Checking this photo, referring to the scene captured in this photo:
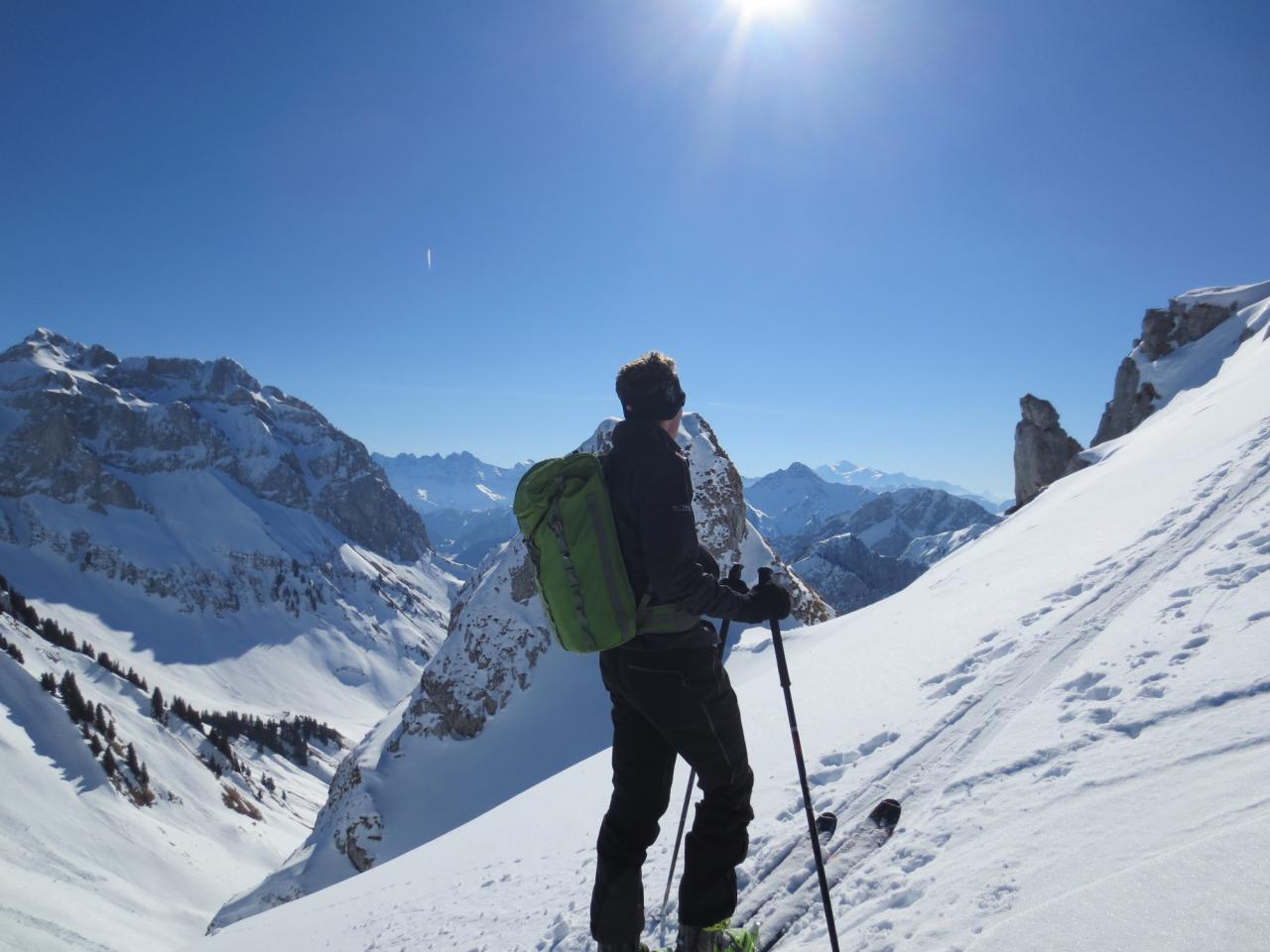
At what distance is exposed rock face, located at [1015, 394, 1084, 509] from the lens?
4238cm

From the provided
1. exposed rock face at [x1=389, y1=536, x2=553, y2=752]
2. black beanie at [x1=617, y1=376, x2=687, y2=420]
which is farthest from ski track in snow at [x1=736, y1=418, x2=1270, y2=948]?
exposed rock face at [x1=389, y1=536, x2=553, y2=752]

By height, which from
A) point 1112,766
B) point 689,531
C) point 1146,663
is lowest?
point 1112,766

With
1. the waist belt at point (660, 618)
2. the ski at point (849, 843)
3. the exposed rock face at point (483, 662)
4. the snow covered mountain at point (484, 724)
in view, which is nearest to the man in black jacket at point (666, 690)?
the waist belt at point (660, 618)

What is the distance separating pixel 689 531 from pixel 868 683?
20.2ft

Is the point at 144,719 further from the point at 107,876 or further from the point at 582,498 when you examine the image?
the point at 582,498

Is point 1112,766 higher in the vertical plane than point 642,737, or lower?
lower

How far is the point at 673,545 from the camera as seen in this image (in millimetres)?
4086

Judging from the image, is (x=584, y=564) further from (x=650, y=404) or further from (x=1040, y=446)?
(x=1040, y=446)

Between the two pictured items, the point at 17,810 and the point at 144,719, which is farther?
the point at 144,719

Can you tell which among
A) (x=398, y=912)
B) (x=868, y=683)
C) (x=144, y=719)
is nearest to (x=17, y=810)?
(x=144, y=719)

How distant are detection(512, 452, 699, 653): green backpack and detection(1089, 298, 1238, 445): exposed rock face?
4028cm

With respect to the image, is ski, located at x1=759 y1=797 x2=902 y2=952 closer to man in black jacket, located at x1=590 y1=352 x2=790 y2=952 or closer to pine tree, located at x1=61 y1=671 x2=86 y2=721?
man in black jacket, located at x1=590 y1=352 x2=790 y2=952

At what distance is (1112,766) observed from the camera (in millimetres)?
4516

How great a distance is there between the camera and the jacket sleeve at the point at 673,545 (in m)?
4.06
